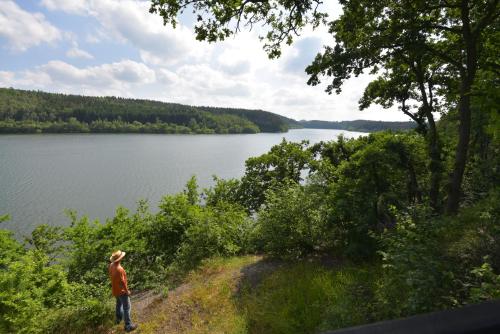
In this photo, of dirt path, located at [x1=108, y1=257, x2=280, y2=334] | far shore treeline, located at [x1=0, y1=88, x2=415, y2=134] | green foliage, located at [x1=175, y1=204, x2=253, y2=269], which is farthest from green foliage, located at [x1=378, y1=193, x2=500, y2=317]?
far shore treeline, located at [x1=0, y1=88, x2=415, y2=134]

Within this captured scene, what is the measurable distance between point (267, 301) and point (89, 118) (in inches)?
6405

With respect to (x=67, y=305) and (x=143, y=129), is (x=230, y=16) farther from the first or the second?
(x=143, y=129)

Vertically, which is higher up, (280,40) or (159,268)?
(280,40)

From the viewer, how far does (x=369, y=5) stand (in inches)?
370

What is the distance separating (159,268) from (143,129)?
14413 centimetres

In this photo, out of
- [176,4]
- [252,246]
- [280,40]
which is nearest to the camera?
[176,4]

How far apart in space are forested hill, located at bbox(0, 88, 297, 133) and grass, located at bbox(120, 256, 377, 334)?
14257 cm

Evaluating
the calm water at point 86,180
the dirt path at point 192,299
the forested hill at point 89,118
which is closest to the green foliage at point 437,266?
the dirt path at point 192,299

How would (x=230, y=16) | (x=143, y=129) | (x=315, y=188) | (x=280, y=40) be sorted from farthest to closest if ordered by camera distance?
1. (x=143, y=129)
2. (x=315, y=188)
3. (x=280, y=40)
4. (x=230, y=16)

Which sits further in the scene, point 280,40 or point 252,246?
point 252,246

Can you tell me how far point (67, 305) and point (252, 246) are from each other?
7.65m

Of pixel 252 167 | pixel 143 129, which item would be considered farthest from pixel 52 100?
pixel 252 167

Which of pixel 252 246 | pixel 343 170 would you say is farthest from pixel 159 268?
pixel 343 170

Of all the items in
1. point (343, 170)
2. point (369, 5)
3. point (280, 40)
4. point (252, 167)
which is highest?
point (369, 5)
